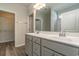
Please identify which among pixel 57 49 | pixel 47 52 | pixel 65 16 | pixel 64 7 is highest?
pixel 64 7

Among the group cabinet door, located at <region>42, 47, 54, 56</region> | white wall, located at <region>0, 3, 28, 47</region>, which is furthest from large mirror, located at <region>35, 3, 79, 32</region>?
cabinet door, located at <region>42, 47, 54, 56</region>

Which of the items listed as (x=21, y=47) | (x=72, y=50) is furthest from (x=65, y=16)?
(x=21, y=47)

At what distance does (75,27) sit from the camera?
198cm

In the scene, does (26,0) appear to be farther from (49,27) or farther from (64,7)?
(49,27)

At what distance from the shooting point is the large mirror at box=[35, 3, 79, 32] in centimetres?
198

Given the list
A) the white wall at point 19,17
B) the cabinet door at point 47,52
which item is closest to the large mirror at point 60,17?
the white wall at point 19,17

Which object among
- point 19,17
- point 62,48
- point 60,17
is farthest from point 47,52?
point 19,17

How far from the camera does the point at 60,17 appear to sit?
2.26 m

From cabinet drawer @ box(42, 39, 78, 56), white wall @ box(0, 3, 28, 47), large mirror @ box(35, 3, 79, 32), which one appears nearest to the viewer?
cabinet drawer @ box(42, 39, 78, 56)

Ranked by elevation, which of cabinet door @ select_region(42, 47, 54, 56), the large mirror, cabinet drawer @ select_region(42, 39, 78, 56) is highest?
the large mirror

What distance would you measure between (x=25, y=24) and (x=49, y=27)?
0.87 metres

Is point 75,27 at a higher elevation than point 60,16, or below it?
below

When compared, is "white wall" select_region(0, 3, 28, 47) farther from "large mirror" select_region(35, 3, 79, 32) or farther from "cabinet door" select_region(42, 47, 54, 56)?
"cabinet door" select_region(42, 47, 54, 56)

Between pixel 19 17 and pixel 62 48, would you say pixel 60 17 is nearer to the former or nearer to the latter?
pixel 62 48
